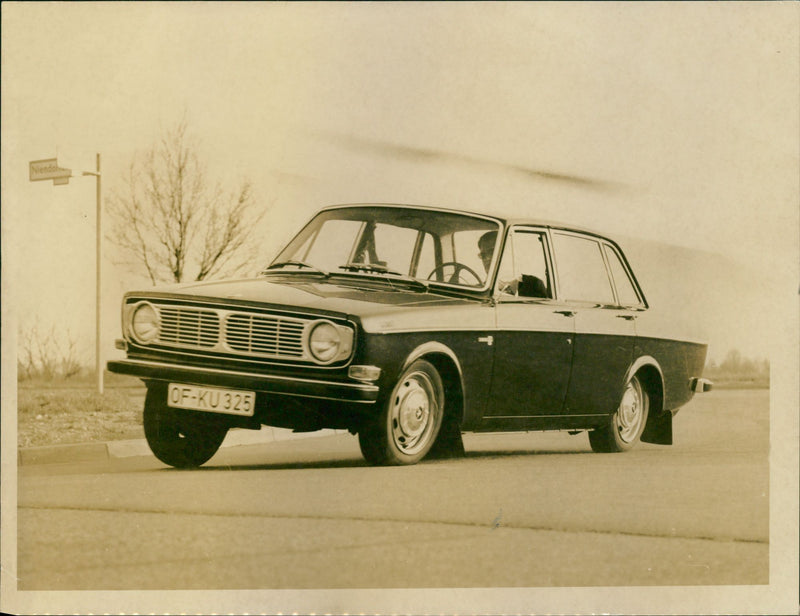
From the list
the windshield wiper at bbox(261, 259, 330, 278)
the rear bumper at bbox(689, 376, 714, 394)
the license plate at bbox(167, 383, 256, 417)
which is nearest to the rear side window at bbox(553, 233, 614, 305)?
the rear bumper at bbox(689, 376, 714, 394)

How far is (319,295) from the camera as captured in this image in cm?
457

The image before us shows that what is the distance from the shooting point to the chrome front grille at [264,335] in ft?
14.6

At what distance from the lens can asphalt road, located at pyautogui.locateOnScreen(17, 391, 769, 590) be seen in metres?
4.34

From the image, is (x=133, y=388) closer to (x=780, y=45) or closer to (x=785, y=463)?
(x=785, y=463)

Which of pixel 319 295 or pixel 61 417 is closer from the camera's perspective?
pixel 319 295

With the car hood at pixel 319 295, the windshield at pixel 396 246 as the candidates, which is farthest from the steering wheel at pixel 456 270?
the car hood at pixel 319 295

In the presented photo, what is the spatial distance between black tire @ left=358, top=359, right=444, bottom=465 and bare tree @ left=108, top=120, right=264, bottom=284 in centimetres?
117

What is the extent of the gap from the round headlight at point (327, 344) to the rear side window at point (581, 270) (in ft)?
4.90

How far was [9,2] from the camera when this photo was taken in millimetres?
4984

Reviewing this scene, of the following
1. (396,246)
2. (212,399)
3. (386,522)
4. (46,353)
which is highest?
(396,246)

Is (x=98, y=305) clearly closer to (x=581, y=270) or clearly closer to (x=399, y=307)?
(x=399, y=307)

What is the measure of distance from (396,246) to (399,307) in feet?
1.55

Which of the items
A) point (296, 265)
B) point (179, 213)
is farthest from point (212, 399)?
point (179, 213)

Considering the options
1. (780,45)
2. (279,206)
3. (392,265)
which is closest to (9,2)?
(279,206)
